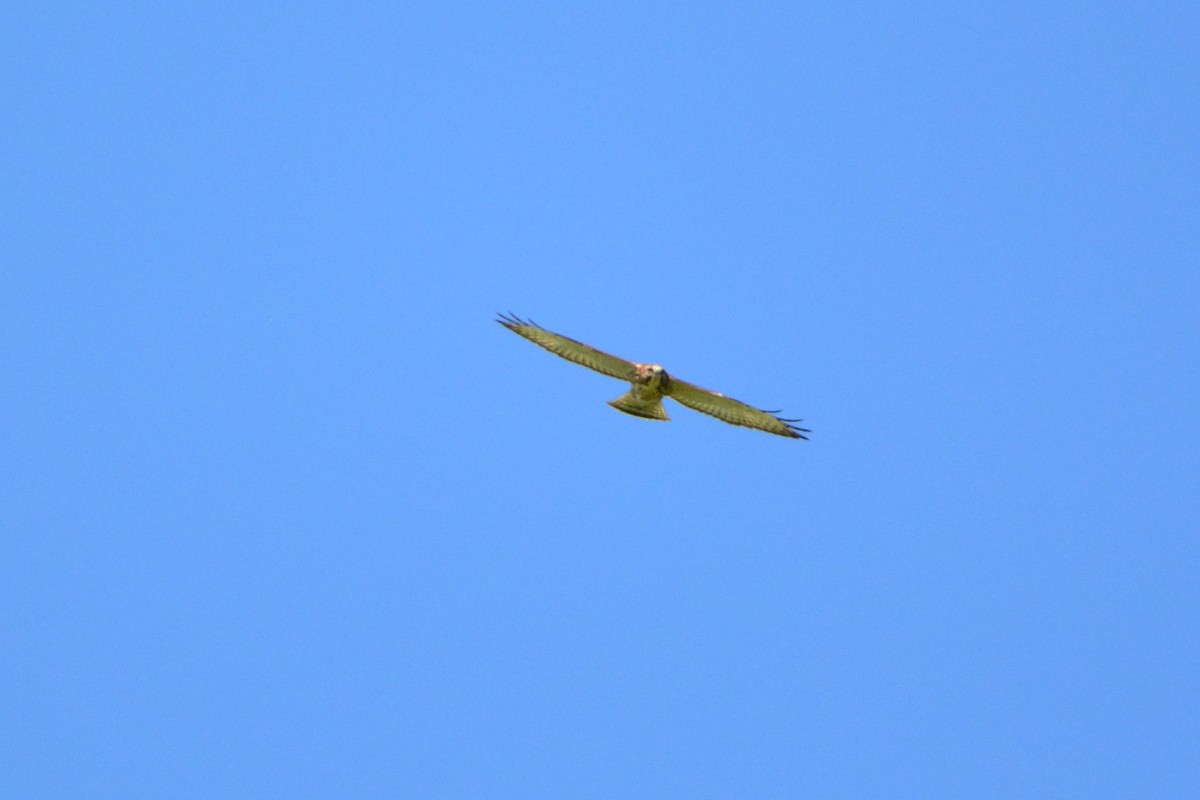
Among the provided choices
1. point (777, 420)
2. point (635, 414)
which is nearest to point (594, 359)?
point (635, 414)

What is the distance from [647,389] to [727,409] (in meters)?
1.06

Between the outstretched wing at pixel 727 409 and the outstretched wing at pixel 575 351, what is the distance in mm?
551

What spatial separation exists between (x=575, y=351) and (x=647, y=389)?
917mm

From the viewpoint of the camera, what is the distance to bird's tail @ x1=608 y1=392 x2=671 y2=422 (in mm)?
16125

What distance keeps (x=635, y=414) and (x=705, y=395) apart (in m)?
0.80

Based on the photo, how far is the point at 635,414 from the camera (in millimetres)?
16172

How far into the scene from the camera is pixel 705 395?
16.3m

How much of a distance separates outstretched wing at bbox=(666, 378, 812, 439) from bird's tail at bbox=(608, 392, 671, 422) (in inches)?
8.8

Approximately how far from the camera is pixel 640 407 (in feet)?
53.1

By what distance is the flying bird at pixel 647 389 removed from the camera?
52.5ft

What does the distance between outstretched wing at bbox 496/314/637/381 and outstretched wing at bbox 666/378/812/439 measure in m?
0.55

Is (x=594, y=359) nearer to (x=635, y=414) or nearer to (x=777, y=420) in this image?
(x=635, y=414)

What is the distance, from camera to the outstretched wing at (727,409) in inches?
640

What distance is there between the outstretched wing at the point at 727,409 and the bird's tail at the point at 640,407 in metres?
0.22
